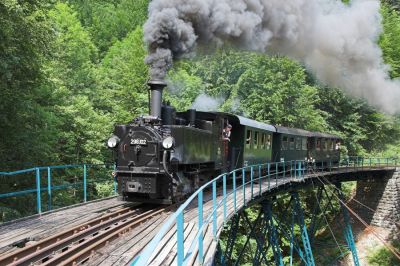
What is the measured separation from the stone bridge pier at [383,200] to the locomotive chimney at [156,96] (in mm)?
16163

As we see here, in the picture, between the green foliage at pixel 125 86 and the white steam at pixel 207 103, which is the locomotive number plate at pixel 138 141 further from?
the white steam at pixel 207 103

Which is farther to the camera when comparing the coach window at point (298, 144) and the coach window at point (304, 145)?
the coach window at point (304, 145)

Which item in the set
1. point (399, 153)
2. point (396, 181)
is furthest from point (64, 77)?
point (399, 153)

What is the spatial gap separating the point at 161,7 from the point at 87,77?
31.1ft

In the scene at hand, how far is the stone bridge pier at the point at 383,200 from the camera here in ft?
71.9

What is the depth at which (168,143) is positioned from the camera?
779 centimetres

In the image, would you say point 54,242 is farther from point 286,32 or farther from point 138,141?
point 286,32

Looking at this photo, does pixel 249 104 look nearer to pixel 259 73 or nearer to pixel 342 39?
pixel 259 73

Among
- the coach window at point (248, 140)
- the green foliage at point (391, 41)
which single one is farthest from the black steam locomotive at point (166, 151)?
the green foliage at point (391, 41)

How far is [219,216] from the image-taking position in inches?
278

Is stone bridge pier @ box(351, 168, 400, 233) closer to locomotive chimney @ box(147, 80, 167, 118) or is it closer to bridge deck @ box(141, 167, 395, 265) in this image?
bridge deck @ box(141, 167, 395, 265)

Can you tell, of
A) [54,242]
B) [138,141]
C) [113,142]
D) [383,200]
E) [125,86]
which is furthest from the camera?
[383,200]

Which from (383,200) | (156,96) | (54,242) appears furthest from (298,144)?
(54,242)

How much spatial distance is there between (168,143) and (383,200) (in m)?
18.5
